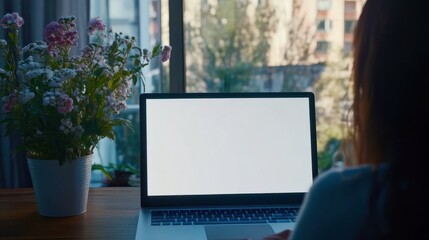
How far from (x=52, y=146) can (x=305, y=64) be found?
49.2 inches

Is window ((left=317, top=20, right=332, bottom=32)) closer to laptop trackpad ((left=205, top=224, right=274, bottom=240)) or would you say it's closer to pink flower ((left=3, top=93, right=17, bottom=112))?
laptop trackpad ((left=205, top=224, right=274, bottom=240))

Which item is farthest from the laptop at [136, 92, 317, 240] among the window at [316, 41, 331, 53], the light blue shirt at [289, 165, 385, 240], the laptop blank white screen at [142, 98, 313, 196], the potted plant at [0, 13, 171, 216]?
the window at [316, 41, 331, 53]

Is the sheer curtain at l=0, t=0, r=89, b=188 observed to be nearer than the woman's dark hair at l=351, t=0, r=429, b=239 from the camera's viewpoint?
No

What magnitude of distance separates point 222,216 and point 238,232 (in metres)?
0.11

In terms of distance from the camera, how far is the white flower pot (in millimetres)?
1326

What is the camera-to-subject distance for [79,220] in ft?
4.38

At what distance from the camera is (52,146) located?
131cm

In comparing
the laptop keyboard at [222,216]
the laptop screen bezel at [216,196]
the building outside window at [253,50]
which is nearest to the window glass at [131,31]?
the building outside window at [253,50]

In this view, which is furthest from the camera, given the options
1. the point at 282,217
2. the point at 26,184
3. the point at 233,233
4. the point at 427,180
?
the point at 26,184

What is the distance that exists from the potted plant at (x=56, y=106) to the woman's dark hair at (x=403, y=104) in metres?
0.75

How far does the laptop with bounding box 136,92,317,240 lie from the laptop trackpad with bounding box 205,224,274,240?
91 millimetres

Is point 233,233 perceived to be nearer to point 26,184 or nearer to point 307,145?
point 307,145

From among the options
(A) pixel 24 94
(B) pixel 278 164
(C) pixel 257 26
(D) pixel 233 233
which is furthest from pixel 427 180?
(C) pixel 257 26

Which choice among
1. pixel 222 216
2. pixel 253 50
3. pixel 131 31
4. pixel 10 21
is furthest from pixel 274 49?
pixel 10 21
